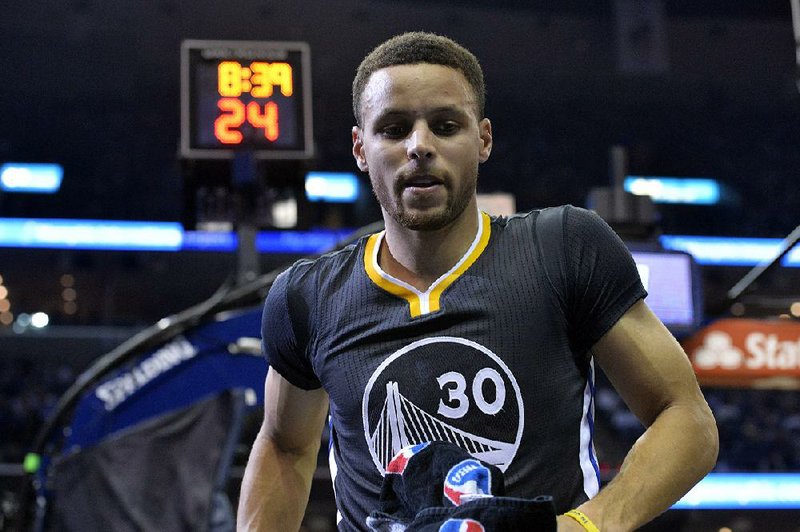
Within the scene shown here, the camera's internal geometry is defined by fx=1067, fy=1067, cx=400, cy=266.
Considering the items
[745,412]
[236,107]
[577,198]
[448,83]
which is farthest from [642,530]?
[577,198]

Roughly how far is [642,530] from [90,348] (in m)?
12.0

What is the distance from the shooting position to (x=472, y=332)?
85.0 inches

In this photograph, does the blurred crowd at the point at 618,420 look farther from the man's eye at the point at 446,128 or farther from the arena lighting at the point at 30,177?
the man's eye at the point at 446,128

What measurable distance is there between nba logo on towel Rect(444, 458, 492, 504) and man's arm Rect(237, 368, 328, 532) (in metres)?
0.84

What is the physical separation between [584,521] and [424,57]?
1.01 meters

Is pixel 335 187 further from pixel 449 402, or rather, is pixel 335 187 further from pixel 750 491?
pixel 449 402

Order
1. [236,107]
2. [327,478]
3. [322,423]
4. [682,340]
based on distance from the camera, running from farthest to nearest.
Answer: [327,478]
[682,340]
[236,107]
[322,423]

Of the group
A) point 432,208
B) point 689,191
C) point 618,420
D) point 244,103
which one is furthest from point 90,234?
point 432,208

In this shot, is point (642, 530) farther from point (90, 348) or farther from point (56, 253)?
point (56, 253)

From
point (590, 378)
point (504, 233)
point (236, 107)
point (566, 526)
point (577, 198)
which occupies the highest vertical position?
point (577, 198)

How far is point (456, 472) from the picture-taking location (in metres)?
1.76

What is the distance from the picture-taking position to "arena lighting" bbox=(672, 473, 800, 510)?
15.5 meters

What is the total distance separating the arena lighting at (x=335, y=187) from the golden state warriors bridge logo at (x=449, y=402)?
19912 millimetres

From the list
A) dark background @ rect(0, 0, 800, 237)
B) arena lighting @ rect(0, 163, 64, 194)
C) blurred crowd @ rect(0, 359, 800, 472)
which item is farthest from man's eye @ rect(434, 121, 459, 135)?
arena lighting @ rect(0, 163, 64, 194)
